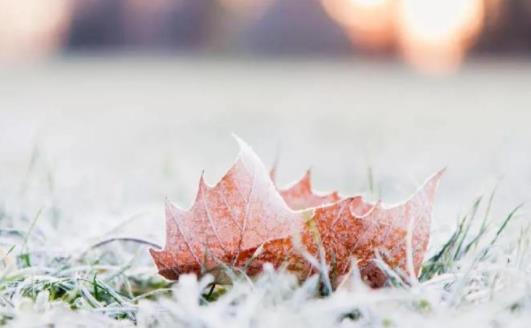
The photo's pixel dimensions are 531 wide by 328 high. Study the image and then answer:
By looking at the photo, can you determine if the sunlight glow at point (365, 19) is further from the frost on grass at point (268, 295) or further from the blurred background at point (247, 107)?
the frost on grass at point (268, 295)

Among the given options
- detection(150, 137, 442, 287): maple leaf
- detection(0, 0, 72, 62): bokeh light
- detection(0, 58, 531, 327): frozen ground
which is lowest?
detection(0, 0, 72, 62): bokeh light

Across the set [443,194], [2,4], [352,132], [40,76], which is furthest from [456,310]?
[2,4]

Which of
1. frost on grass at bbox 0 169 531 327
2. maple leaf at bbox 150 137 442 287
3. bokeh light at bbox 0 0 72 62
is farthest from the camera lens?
bokeh light at bbox 0 0 72 62

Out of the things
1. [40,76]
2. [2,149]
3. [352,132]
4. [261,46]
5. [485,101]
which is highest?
[2,149]

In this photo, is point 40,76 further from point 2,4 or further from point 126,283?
point 126,283

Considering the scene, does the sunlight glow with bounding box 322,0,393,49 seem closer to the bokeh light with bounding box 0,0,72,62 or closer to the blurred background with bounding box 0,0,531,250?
the blurred background with bounding box 0,0,531,250

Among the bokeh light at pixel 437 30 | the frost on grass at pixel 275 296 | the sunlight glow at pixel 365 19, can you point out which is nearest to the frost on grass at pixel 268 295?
the frost on grass at pixel 275 296

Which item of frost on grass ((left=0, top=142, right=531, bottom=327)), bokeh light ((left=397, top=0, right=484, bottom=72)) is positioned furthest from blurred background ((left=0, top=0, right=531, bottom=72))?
frost on grass ((left=0, top=142, right=531, bottom=327))
